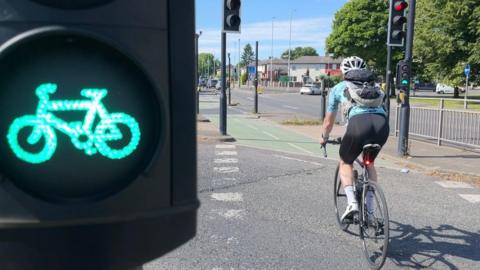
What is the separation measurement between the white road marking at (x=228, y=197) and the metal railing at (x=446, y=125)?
24.1 ft

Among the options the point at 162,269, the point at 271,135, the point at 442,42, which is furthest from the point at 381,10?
the point at 162,269

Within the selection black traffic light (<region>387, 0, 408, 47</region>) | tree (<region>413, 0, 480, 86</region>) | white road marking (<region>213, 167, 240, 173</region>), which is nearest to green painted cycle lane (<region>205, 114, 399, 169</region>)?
black traffic light (<region>387, 0, 408, 47</region>)

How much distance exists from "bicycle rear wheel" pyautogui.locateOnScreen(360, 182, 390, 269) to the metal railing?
27.8 ft

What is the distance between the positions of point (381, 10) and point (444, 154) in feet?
169

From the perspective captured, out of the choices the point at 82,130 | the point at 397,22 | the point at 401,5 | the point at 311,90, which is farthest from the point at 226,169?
the point at 311,90

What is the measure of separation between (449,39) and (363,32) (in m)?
21.3

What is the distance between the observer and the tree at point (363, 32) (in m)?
56.9

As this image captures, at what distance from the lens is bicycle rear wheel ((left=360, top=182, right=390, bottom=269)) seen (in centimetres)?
411

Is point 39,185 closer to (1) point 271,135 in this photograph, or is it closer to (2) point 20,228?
(2) point 20,228

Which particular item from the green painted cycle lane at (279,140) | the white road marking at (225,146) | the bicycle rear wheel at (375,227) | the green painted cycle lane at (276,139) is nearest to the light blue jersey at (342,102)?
the bicycle rear wheel at (375,227)

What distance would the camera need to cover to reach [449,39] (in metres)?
37.3

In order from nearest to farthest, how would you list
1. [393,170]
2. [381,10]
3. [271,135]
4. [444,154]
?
[393,170]
[444,154]
[271,135]
[381,10]

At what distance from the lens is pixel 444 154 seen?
11.4 meters

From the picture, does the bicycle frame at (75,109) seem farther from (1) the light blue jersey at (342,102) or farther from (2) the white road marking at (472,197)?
(2) the white road marking at (472,197)
